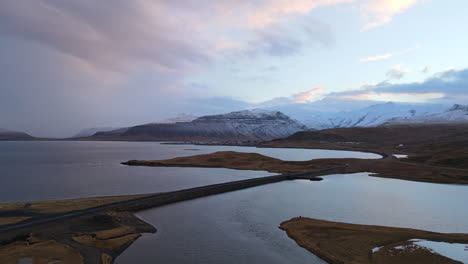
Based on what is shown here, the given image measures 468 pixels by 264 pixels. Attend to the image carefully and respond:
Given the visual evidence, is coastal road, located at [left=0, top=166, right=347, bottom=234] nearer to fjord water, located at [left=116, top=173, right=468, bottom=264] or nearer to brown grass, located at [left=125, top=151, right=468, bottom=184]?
fjord water, located at [left=116, top=173, right=468, bottom=264]

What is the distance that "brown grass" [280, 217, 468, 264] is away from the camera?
23048 millimetres

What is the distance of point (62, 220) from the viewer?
95.4ft

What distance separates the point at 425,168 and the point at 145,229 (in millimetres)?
77574

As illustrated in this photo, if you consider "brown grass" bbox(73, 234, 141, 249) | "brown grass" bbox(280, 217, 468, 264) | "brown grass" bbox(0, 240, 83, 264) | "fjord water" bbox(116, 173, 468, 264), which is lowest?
"fjord water" bbox(116, 173, 468, 264)

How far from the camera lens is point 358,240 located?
2692 centimetres

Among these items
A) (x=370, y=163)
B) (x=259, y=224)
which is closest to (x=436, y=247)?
(x=259, y=224)

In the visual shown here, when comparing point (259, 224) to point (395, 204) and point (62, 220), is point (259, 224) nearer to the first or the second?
point (62, 220)

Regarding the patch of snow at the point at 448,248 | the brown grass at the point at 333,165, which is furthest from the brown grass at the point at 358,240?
the brown grass at the point at 333,165

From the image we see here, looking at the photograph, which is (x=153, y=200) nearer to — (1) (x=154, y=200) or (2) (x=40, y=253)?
(1) (x=154, y=200)

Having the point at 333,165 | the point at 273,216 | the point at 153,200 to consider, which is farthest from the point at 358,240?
the point at 333,165

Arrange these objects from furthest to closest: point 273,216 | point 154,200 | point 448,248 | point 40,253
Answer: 1. point 154,200
2. point 273,216
3. point 448,248
4. point 40,253

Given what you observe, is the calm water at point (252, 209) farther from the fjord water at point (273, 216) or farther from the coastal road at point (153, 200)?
the coastal road at point (153, 200)

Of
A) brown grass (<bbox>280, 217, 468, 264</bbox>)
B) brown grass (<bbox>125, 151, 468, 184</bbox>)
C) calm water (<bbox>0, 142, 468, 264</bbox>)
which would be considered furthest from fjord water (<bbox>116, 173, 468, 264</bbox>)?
brown grass (<bbox>125, 151, 468, 184</bbox>)

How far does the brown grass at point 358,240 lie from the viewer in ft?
75.6
